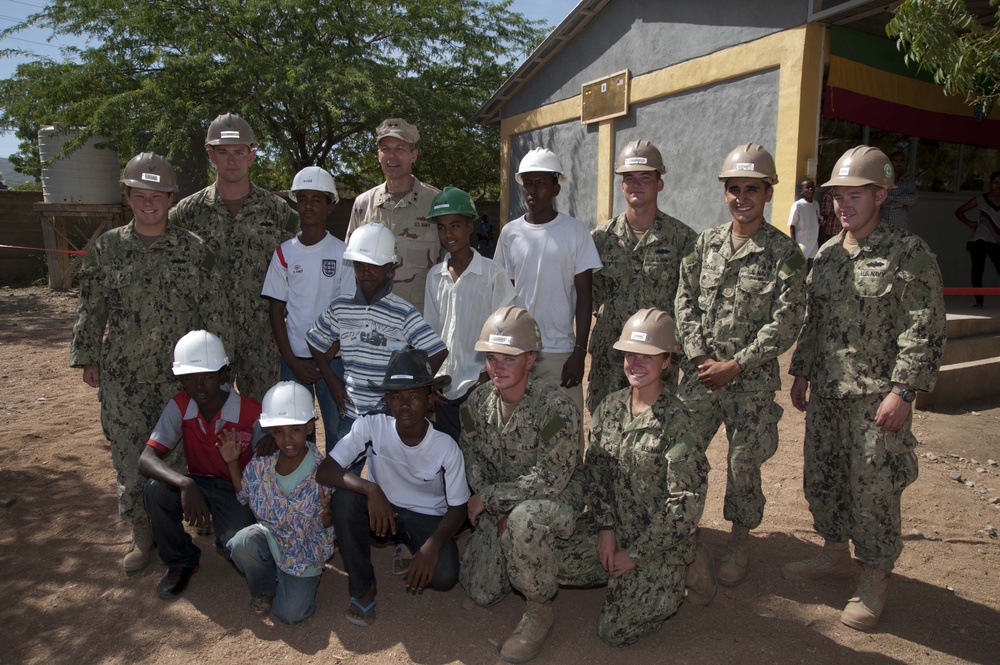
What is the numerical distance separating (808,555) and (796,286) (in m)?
1.58

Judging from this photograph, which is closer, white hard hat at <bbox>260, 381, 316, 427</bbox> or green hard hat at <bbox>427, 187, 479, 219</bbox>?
white hard hat at <bbox>260, 381, 316, 427</bbox>

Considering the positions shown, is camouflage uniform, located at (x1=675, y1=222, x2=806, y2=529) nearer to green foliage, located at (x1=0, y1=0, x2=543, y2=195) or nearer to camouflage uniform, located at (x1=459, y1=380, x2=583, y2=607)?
camouflage uniform, located at (x1=459, y1=380, x2=583, y2=607)

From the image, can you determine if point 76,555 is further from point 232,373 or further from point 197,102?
point 197,102

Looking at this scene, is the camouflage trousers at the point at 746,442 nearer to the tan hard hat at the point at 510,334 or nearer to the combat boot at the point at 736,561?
the combat boot at the point at 736,561

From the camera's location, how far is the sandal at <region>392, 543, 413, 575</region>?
3.64 m

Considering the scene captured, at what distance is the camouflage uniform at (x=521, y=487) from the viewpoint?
3.04 meters

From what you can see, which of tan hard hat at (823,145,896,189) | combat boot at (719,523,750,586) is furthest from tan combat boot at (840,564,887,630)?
tan hard hat at (823,145,896,189)

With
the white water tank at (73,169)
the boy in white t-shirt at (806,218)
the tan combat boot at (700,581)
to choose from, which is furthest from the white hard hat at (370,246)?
the white water tank at (73,169)

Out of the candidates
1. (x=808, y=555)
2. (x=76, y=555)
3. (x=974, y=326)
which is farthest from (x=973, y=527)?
(x=76, y=555)

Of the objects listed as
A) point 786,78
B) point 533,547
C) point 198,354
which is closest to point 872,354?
point 533,547

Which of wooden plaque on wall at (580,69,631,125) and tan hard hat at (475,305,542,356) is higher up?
wooden plaque on wall at (580,69,631,125)

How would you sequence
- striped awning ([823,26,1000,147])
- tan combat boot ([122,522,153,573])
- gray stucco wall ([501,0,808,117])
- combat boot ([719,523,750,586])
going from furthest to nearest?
gray stucco wall ([501,0,808,117]) → striped awning ([823,26,1000,147]) → tan combat boot ([122,522,153,573]) → combat boot ([719,523,750,586])

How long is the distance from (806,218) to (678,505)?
6.52 metres

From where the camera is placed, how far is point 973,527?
4.21 m
